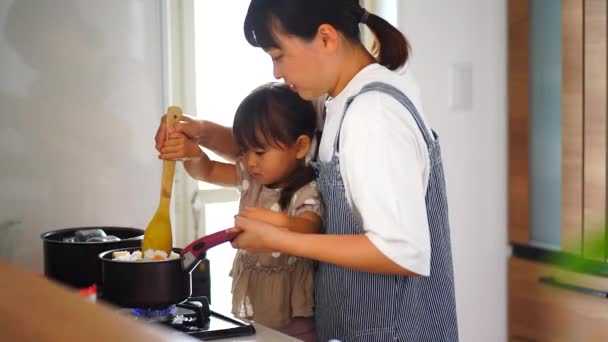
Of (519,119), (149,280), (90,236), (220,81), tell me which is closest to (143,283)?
(149,280)

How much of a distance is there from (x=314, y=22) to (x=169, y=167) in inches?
15.6

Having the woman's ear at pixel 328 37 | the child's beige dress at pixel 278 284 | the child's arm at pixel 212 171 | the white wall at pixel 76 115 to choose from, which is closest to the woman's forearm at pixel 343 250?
the child's beige dress at pixel 278 284

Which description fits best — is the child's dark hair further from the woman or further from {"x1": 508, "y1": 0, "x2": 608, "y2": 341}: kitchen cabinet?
{"x1": 508, "y1": 0, "x2": 608, "y2": 341}: kitchen cabinet

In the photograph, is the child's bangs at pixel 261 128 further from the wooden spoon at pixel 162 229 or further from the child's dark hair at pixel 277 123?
the wooden spoon at pixel 162 229

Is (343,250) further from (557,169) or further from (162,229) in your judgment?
(557,169)

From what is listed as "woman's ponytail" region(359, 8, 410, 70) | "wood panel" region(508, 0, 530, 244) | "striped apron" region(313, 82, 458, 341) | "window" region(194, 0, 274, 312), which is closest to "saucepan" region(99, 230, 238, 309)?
"striped apron" region(313, 82, 458, 341)

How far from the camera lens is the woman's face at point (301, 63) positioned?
49.4 inches

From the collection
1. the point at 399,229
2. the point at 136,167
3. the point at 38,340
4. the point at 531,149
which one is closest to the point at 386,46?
the point at 399,229

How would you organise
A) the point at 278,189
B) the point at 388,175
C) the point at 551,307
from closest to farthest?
the point at 388,175, the point at 278,189, the point at 551,307

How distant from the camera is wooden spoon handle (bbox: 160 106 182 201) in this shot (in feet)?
4.41

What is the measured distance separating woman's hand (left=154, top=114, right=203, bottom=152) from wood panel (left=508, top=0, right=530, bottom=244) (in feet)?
4.35

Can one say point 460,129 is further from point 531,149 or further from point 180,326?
point 180,326

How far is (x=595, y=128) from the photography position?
2.21 m

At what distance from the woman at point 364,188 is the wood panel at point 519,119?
1244 mm
